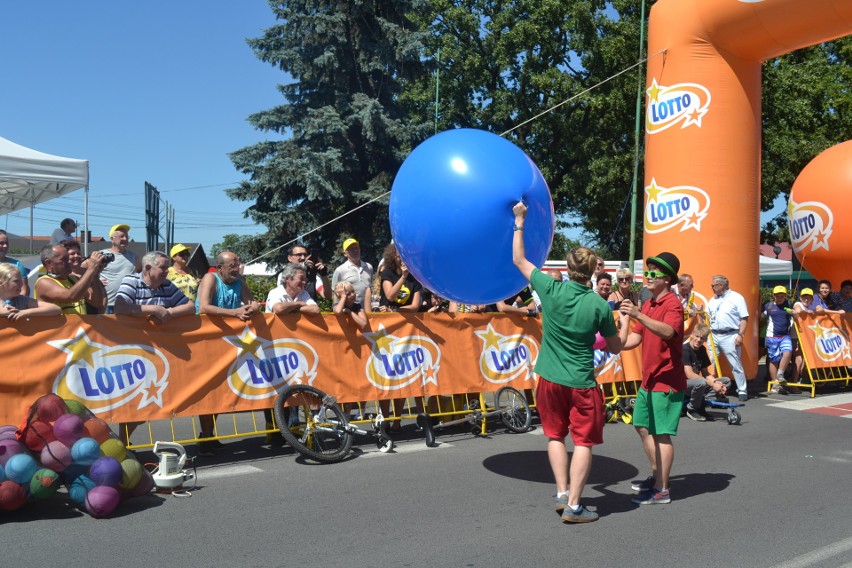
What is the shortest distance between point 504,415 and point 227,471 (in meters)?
3.17

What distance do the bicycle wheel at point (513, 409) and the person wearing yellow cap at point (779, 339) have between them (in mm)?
5784

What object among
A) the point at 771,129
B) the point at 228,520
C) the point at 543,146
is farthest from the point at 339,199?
the point at 228,520

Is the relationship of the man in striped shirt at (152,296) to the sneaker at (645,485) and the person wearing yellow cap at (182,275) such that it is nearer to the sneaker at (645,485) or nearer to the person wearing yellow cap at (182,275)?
the person wearing yellow cap at (182,275)

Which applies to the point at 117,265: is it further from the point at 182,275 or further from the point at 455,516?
the point at 455,516

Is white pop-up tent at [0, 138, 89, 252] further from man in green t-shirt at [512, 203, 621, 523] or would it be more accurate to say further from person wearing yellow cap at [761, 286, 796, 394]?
person wearing yellow cap at [761, 286, 796, 394]

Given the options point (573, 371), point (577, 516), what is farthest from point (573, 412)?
point (577, 516)

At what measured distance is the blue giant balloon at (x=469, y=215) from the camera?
19.8 ft

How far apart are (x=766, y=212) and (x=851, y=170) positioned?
18536 millimetres

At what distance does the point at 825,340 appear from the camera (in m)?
12.9

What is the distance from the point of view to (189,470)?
6578 millimetres

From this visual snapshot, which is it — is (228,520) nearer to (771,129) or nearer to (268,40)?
(268,40)

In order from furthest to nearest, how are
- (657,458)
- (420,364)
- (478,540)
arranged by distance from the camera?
(420,364), (657,458), (478,540)

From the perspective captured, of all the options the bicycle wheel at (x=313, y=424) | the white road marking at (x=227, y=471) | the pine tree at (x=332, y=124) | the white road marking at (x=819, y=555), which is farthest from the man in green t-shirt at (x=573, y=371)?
the pine tree at (x=332, y=124)

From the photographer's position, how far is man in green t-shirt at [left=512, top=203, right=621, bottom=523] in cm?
532
